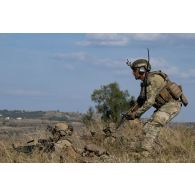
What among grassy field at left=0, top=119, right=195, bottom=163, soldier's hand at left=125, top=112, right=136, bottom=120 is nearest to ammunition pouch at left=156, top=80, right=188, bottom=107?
soldier's hand at left=125, top=112, right=136, bottom=120

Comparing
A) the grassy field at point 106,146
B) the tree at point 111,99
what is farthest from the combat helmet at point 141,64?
the tree at point 111,99

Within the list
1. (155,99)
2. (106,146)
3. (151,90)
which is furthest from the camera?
(106,146)

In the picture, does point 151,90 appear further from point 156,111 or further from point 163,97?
point 156,111

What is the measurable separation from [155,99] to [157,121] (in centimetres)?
48

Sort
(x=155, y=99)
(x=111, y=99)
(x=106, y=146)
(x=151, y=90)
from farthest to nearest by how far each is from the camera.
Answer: (x=111, y=99) → (x=106, y=146) → (x=155, y=99) → (x=151, y=90)

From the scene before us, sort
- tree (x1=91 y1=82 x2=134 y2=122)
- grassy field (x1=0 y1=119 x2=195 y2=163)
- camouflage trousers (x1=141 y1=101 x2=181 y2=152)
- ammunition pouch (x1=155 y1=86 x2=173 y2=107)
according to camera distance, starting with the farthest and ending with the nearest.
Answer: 1. tree (x1=91 y1=82 x2=134 y2=122)
2. ammunition pouch (x1=155 y1=86 x2=173 y2=107)
3. camouflage trousers (x1=141 y1=101 x2=181 y2=152)
4. grassy field (x1=0 y1=119 x2=195 y2=163)

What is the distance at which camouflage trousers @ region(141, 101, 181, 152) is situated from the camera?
12.2 m

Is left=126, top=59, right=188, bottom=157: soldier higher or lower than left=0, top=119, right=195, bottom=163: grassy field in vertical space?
higher

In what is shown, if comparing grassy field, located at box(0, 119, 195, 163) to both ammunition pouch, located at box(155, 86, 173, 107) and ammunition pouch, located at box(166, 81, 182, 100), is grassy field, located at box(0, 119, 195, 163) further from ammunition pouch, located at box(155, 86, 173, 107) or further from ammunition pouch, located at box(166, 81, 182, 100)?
ammunition pouch, located at box(166, 81, 182, 100)

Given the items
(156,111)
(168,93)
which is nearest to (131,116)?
(156,111)

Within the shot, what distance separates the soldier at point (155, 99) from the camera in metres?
12.2

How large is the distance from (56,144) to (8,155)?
0.93m

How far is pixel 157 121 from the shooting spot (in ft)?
40.4

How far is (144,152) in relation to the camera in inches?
467
